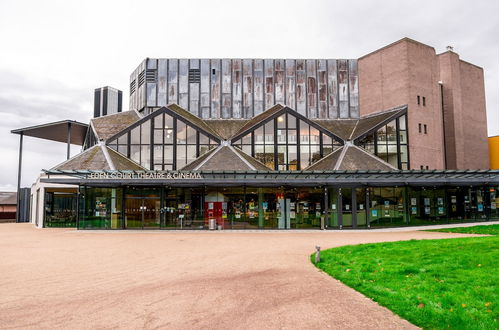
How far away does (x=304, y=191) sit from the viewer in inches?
1064

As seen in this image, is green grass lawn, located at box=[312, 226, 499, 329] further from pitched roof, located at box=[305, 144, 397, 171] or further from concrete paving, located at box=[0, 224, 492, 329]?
pitched roof, located at box=[305, 144, 397, 171]

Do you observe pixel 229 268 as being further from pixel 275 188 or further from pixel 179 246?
pixel 275 188

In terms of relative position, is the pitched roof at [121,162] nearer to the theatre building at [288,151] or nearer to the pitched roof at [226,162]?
the theatre building at [288,151]

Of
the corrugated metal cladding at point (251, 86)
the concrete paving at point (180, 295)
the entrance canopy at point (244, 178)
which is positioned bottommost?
the concrete paving at point (180, 295)

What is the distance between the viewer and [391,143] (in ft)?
111

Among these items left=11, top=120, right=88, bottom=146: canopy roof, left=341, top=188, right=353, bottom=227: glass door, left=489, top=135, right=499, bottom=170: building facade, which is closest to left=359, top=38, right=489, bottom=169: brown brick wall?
left=489, top=135, right=499, bottom=170: building facade

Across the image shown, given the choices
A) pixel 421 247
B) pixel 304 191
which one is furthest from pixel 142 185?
pixel 421 247

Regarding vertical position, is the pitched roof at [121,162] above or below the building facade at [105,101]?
below

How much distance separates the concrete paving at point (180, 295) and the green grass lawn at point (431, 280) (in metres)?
0.37

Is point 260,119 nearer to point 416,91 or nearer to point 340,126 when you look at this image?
point 340,126

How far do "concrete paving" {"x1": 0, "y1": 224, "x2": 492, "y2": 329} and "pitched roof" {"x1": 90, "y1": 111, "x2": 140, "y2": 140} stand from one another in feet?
70.8

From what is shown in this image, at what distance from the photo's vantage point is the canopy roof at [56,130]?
126ft

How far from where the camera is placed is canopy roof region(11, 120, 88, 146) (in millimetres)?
38469

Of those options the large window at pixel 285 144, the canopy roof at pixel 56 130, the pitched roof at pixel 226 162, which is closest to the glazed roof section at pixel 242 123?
the large window at pixel 285 144
